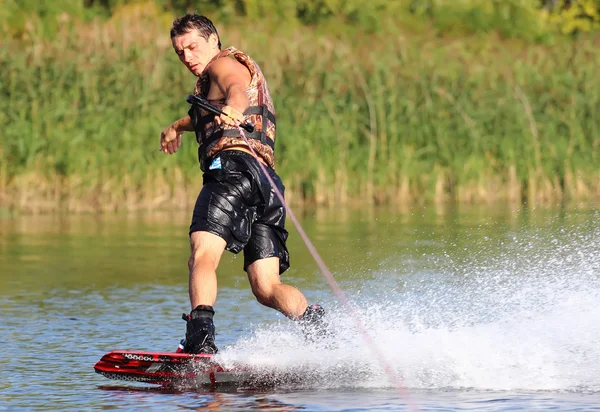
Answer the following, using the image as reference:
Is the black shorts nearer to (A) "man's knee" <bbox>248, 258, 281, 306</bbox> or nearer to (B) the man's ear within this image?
(A) "man's knee" <bbox>248, 258, 281, 306</bbox>

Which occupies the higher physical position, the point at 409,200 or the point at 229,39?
the point at 229,39

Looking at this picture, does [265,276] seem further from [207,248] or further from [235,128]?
[235,128]

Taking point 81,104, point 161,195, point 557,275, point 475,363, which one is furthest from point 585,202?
point 475,363

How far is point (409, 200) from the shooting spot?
57.4ft

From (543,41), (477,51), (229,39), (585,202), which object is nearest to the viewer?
(585,202)

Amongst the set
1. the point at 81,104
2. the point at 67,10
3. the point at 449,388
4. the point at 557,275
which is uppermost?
the point at 67,10

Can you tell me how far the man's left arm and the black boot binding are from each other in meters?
0.88

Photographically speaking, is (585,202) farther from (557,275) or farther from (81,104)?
(557,275)

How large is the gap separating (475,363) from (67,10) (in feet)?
65.7

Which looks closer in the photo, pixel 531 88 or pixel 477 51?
A: pixel 531 88

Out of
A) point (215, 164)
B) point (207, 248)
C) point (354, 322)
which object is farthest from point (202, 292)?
point (354, 322)

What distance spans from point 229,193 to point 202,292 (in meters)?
0.49

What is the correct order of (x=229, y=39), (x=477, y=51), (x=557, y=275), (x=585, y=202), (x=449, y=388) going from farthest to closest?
(x=477, y=51) → (x=229, y=39) → (x=585, y=202) → (x=557, y=275) → (x=449, y=388)

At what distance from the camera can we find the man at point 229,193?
6802 mm
